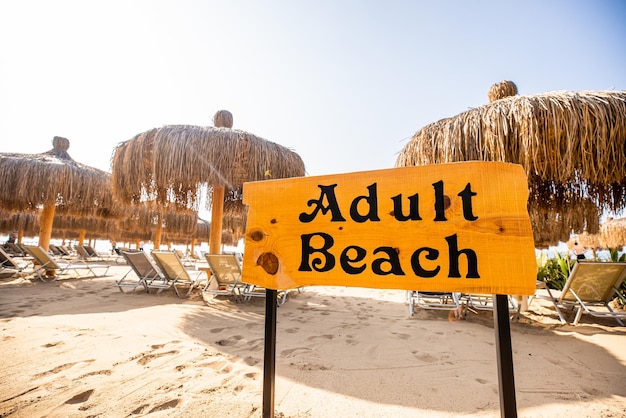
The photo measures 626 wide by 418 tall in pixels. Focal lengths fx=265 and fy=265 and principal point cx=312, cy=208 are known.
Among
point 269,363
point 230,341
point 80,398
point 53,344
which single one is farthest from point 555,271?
point 53,344

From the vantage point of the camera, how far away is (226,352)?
220cm

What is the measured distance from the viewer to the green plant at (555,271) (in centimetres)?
511

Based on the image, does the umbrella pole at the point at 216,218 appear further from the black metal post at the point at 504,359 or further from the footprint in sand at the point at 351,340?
the black metal post at the point at 504,359

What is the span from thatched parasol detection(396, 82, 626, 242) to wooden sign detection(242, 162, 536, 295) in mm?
2329

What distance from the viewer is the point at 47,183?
19.6 ft

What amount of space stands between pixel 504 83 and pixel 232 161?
14.6 ft

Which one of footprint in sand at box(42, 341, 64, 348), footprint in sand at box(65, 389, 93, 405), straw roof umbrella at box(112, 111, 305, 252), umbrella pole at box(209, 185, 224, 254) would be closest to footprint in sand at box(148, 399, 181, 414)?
footprint in sand at box(65, 389, 93, 405)

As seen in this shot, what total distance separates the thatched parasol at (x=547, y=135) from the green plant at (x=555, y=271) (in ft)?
10.1

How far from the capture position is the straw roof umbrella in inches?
172

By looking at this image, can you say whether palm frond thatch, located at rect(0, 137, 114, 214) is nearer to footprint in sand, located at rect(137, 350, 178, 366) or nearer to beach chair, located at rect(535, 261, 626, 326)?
footprint in sand, located at rect(137, 350, 178, 366)

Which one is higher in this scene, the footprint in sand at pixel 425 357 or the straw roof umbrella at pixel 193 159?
the straw roof umbrella at pixel 193 159

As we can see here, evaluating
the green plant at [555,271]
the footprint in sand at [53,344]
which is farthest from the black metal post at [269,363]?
the green plant at [555,271]

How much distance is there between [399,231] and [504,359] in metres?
0.53

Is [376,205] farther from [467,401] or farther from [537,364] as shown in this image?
[537,364]
